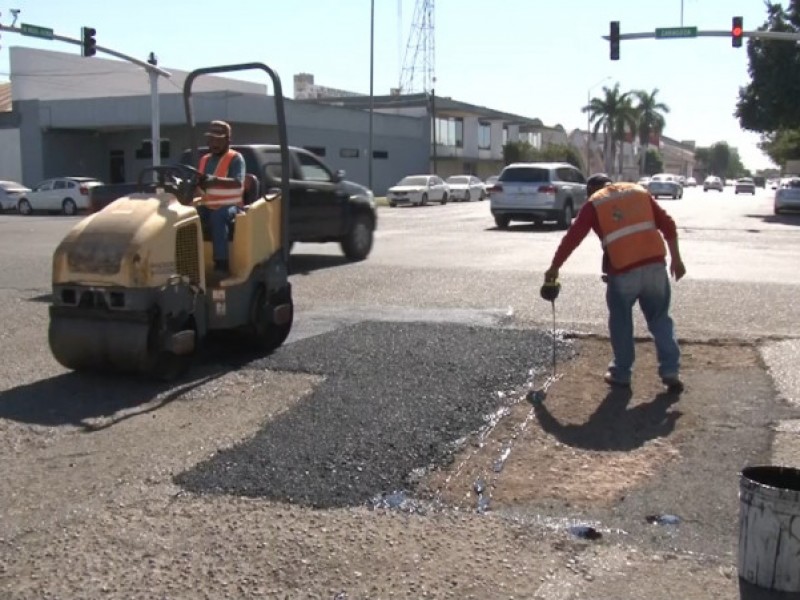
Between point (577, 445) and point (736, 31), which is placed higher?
point (736, 31)

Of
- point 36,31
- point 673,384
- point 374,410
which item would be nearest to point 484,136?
point 36,31

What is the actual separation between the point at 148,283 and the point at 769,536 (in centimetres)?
447

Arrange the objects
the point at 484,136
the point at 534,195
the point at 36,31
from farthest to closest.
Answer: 1. the point at 484,136
2. the point at 36,31
3. the point at 534,195

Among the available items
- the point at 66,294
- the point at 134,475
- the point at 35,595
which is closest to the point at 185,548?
the point at 35,595

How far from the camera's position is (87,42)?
29.3 m

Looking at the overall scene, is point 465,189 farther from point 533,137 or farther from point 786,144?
point 533,137

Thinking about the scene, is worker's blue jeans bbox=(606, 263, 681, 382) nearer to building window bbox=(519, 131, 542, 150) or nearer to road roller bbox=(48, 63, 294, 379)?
road roller bbox=(48, 63, 294, 379)

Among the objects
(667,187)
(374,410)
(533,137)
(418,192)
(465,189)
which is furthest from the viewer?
(533,137)

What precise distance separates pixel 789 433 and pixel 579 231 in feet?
6.92

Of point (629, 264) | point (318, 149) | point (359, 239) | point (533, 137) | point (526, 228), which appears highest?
point (533, 137)

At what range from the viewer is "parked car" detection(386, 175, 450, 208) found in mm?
44656

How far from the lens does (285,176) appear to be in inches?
314

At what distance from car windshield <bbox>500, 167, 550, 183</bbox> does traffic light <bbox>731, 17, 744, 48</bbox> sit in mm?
8801

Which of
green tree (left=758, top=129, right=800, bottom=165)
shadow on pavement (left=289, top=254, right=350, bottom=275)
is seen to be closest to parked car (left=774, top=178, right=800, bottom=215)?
green tree (left=758, top=129, right=800, bottom=165)
